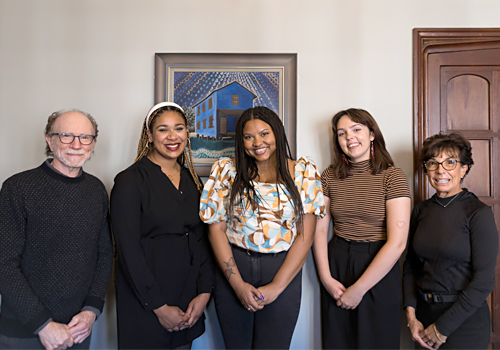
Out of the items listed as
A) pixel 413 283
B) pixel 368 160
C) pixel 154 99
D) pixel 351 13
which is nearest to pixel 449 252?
pixel 413 283

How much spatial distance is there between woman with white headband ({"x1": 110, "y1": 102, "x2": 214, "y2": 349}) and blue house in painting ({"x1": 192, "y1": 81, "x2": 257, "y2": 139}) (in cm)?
47

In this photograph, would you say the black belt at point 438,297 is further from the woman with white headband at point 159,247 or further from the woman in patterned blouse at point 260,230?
the woman with white headband at point 159,247

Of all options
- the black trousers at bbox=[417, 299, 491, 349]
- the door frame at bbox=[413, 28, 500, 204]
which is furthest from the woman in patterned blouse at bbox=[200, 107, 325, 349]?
the door frame at bbox=[413, 28, 500, 204]

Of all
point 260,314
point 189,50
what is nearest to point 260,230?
point 260,314

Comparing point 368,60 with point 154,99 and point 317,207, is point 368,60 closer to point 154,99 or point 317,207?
point 317,207

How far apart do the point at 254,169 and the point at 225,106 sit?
2.06 feet

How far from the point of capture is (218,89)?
2.18 m

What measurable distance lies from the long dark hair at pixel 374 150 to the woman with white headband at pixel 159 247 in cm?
88

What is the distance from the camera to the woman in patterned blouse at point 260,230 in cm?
162

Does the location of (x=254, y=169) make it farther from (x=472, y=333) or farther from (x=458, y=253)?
(x=472, y=333)

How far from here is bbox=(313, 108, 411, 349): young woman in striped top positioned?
1.72m

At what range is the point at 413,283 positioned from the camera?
5.85ft

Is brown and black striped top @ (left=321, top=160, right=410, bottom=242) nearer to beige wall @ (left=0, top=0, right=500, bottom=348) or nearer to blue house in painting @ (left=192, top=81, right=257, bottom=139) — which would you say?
beige wall @ (left=0, top=0, right=500, bottom=348)

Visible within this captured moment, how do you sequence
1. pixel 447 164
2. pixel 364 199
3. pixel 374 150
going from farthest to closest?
pixel 374 150 < pixel 364 199 < pixel 447 164
